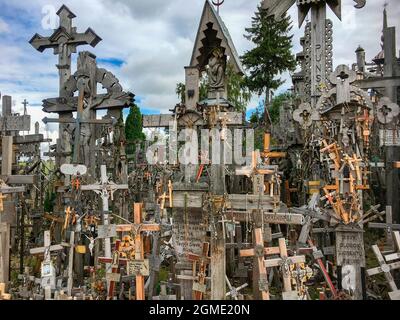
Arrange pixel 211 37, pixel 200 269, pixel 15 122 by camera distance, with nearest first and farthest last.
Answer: pixel 200 269 → pixel 211 37 → pixel 15 122

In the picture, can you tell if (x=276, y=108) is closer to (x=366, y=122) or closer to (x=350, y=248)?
(x=366, y=122)

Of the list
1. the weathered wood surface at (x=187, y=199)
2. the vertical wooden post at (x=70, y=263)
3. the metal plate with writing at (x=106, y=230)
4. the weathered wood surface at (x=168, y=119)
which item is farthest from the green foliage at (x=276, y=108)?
the metal plate with writing at (x=106, y=230)

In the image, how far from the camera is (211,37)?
7.34 meters

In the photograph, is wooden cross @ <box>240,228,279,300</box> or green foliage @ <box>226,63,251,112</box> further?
green foliage @ <box>226,63,251,112</box>

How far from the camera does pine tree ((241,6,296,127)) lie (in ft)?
87.7

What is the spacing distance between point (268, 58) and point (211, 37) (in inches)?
802

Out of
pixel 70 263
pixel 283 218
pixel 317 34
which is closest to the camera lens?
pixel 283 218

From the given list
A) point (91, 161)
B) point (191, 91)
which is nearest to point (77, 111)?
point (91, 161)

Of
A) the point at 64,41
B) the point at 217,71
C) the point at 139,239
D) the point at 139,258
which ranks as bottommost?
the point at 139,258

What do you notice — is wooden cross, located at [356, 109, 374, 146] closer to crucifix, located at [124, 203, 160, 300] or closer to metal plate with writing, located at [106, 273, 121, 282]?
crucifix, located at [124, 203, 160, 300]

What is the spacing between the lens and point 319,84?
11203mm

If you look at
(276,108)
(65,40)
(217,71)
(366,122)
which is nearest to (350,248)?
(366,122)

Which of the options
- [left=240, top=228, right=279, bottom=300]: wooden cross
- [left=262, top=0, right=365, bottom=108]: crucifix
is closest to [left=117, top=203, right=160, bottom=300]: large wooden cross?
[left=240, top=228, right=279, bottom=300]: wooden cross
